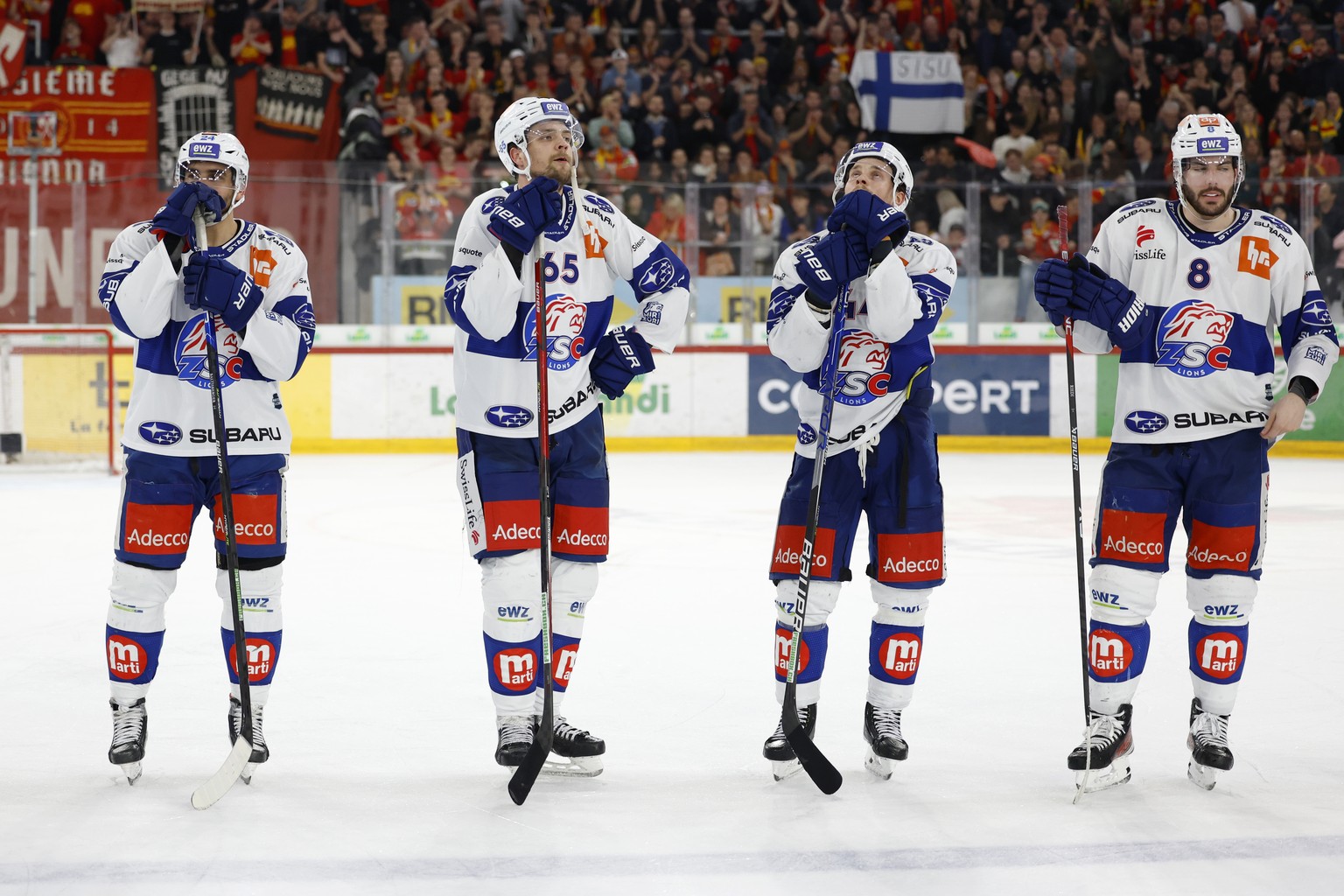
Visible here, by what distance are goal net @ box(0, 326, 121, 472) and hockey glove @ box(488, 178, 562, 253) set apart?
8053 mm

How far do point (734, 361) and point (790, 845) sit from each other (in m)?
8.69

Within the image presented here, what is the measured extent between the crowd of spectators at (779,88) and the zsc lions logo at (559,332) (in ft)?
25.7

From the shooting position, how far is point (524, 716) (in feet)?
11.4

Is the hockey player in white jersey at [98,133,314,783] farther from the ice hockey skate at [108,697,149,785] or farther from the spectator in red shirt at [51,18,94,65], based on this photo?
the spectator in red shirt at [51,18,94,65]

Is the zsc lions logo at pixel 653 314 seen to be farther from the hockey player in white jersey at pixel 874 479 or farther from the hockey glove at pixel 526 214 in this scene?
the hockey glove at pixel 526 214

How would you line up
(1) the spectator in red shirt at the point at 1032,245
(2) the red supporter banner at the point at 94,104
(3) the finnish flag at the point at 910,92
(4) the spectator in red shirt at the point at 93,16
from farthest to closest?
(3) the finnish flag at the point at 910,92 → (4) the spectator in red shirt at the point at 93,16 → (2) the red supporter banner at the point at 94,104 → (1) the spectator in red shirt at the point at 1032,245

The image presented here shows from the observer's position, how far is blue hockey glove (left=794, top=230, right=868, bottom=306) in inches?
128

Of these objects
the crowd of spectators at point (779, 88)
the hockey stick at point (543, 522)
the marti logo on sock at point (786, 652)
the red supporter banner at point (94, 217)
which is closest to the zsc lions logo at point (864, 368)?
the marti logo on sock at point (786, 652)

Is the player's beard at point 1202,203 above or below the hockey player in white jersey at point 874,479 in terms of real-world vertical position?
above

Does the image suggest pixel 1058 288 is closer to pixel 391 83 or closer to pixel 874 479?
pixel 874 479

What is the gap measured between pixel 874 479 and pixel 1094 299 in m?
0.63

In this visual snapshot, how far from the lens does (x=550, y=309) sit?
3.44 metres

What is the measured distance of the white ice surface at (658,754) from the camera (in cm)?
279

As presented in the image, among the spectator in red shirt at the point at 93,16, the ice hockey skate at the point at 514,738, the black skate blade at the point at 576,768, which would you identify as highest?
the spectator in red shirt at the point at 93,16
